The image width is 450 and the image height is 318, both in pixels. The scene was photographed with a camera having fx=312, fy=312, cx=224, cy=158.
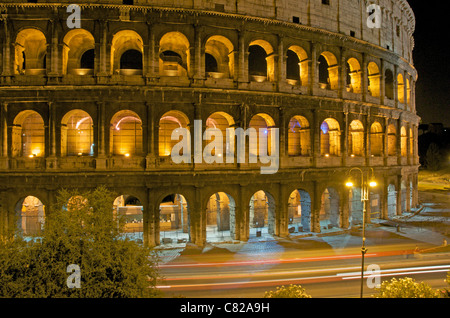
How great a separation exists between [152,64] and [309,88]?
38.1 feet

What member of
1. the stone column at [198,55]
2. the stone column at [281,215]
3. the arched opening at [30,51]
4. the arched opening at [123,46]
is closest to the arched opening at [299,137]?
the stone column at [281,215]

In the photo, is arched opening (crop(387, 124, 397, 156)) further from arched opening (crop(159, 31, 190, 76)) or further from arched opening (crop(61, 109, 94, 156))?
arched opening (crop(61, 109, 94, 156))

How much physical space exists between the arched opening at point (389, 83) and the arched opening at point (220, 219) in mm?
18907

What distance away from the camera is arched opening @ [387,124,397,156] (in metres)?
29.7

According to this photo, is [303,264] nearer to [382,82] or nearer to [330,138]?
[330,138]

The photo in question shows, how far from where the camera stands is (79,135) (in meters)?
21.2

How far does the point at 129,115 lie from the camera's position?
21203 millimetres

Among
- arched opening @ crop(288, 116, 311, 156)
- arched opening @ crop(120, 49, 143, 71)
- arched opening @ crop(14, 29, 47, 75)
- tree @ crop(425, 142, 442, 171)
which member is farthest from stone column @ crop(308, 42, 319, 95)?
tree @ crop(425, 142, 442, 171)

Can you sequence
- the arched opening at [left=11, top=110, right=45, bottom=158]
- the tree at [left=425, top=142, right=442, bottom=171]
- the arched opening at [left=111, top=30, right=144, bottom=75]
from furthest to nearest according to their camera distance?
the tree at [left=425, top=142, right=442, bottom=171] < the arched opening at [left=11, top=110, right=45, bottom=158] < the arched opening at [left=111, top=30, right=144, bottom=75]

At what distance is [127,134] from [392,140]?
24342mm

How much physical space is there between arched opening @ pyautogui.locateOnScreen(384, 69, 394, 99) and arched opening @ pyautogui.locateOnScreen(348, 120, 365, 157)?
246 inches

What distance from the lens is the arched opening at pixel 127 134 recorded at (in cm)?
2106

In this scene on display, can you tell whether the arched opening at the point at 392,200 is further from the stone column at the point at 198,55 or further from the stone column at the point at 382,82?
the stone column at the point at 198,55

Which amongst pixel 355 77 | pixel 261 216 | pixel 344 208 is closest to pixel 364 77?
pixel 355 77
